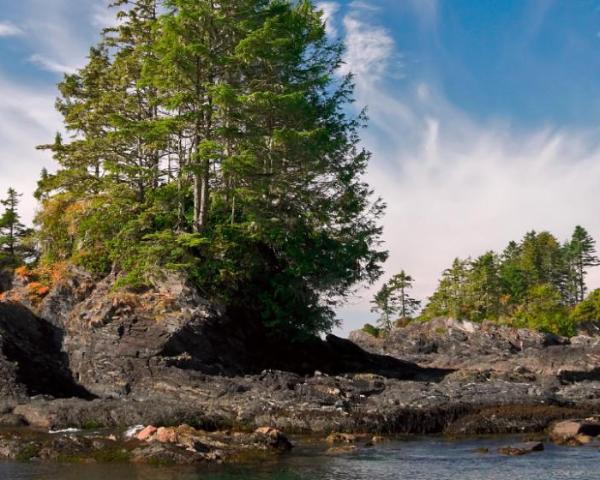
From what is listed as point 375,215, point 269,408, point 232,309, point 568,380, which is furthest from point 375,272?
point 269,408

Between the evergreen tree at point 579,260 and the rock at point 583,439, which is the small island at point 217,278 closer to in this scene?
the rock at point 583,439

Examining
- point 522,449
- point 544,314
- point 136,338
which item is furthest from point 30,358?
point 544,314

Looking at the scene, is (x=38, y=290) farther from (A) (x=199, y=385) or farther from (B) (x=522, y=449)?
(B) (x=522, y=449)

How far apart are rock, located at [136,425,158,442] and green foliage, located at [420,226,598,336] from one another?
239 ft

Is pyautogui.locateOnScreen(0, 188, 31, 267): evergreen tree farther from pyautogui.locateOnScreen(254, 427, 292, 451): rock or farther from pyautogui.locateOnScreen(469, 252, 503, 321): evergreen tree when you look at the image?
pyautogui.locateOnScreen(469, 252, 503, 321): evergreen tree

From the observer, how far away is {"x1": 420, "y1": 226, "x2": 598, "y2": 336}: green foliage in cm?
8656

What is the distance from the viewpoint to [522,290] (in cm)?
10706

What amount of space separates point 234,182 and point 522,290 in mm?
84822

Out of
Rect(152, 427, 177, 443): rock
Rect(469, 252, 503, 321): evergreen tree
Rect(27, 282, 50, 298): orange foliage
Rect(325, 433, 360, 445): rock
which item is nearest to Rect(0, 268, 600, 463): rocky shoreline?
Rect(27, 282, 50, 298): orange foliage

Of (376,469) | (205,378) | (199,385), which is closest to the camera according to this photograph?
(376,469)

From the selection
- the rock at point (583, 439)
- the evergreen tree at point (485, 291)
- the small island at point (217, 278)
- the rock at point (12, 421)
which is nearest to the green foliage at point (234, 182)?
the small island at point (217, 278)

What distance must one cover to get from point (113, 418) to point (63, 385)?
320 inches

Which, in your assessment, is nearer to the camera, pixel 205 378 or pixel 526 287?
pixel 205 378

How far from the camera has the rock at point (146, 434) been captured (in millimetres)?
18781
